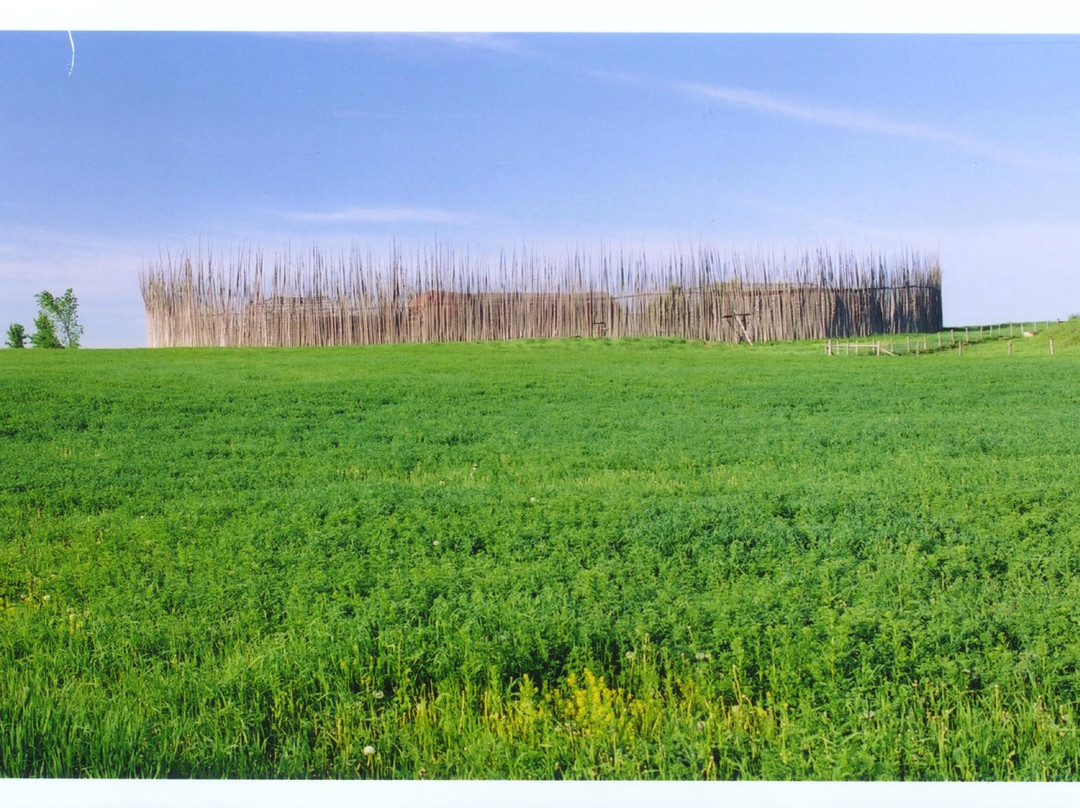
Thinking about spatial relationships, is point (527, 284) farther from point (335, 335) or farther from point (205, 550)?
point (205, 550)

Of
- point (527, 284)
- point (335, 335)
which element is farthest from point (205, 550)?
Result: point (527, 284)

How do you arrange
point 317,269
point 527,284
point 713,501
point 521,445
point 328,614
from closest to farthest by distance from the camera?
point 328,614
point 713,501
point 521,445
point 317,269
point 527,284

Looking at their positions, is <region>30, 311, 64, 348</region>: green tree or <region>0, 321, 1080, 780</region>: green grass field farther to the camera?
<region>30, 311, 64, 348</region>: green tree

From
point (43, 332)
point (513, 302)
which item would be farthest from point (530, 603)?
point (513, 302)

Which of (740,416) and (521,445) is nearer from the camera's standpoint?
(521,445)

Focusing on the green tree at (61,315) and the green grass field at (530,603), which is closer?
the green grass field at (530,603)
